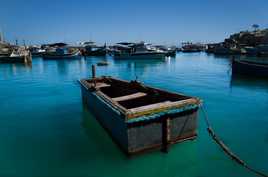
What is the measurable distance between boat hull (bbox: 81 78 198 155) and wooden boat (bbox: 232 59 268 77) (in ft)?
69.8

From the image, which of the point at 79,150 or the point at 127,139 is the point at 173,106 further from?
the point at 79,150

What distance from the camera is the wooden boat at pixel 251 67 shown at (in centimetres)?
2355

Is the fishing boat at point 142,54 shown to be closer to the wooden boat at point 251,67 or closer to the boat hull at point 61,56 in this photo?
the boat hull at point 61,56

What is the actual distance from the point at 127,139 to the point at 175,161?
1.87m

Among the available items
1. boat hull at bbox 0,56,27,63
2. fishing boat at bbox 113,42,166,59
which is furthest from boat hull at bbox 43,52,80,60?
boat hull at bbox 0,56,27,63

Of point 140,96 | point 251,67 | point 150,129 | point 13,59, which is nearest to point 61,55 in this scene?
point 13,59

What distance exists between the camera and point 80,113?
37.8 ft

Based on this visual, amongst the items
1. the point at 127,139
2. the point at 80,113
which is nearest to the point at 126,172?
the point at 127,139

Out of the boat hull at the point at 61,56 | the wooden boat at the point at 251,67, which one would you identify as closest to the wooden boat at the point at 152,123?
the wooden boat at the point at 251,67

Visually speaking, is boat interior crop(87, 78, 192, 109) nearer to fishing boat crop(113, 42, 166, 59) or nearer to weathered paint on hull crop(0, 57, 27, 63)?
fishing boat crop(113, 42, 166, 59)

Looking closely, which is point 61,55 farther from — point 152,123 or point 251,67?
point 152,123

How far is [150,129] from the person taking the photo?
601 centimetres

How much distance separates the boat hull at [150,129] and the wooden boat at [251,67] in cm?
2128

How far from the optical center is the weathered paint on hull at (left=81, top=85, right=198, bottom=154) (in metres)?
5.79
